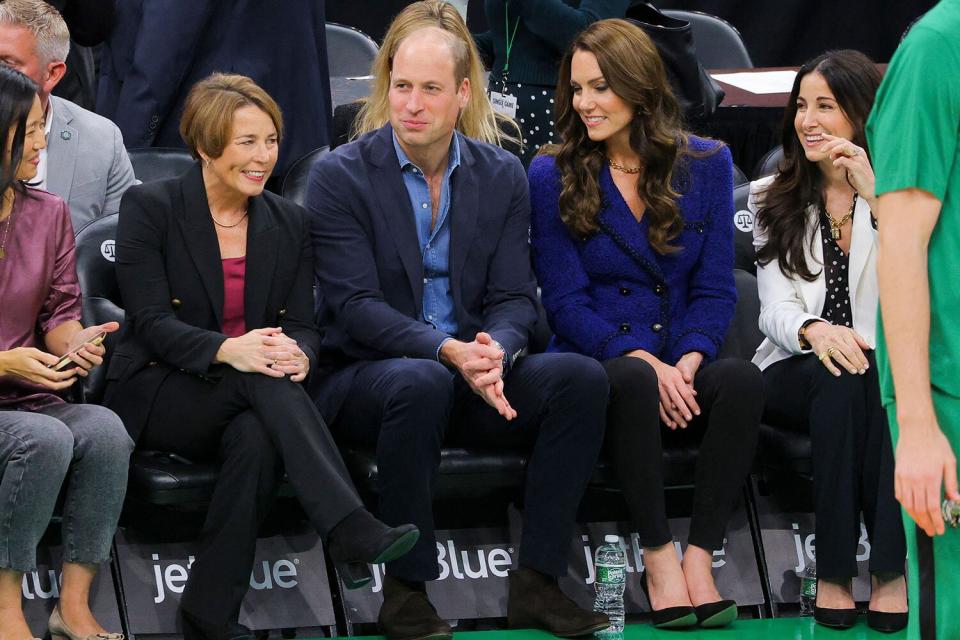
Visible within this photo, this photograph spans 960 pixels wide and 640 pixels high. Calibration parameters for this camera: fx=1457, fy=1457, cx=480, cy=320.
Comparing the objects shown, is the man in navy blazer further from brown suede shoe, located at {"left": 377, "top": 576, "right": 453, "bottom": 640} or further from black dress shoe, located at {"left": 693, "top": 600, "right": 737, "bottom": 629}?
black dress shoe, located at {"left": 693, "top": 600, "right": 737, "bottom": 629}

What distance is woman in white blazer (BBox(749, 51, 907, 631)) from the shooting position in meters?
3.91

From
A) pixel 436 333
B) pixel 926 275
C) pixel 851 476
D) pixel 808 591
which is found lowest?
pixel 808 591

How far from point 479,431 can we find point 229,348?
70cm

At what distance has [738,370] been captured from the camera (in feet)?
13.1

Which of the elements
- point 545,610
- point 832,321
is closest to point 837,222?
point 832,321

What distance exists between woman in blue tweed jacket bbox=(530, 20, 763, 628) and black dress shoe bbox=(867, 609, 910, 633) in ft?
1.52

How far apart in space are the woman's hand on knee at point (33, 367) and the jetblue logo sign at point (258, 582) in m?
0.51

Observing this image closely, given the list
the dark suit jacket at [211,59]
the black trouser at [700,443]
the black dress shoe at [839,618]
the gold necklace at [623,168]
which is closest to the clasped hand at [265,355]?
the black trouser at [700,443]

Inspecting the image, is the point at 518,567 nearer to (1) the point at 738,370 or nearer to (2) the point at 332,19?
(1) the point at 738,370

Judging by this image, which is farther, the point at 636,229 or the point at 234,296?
the point at 636,229

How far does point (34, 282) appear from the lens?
379 cm

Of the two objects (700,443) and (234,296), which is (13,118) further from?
(700,443)

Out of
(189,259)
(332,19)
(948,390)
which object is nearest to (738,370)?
(189,259)

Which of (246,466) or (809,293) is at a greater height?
(809,293)
